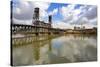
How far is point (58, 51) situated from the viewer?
226cm

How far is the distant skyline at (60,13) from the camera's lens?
2115 millimetres

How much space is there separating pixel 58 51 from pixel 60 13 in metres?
0.46

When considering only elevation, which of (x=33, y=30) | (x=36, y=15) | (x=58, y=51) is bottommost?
(x=58, y=51)

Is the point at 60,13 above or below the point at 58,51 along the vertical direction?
above

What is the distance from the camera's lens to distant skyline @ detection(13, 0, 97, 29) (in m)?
2.12

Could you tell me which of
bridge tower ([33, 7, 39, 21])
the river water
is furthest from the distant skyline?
the river water

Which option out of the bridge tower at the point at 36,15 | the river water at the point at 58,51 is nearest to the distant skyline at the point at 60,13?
the bridge tower at the point at 36,15

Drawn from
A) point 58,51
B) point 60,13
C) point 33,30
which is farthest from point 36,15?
point 58,51

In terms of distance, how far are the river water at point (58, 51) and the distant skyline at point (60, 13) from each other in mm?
174

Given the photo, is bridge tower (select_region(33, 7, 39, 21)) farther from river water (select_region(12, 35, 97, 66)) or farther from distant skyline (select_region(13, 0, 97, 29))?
river water (select_region(12, 35, 97, 66))

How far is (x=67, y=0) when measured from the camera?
232 cm

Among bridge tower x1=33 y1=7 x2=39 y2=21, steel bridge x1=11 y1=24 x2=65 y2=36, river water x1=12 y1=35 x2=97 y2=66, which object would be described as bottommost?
river water x1=12 y1=35 x2=97 y2=66

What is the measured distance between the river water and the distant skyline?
0.57 ft

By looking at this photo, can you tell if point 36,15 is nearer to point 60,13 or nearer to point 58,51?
point 60,13
